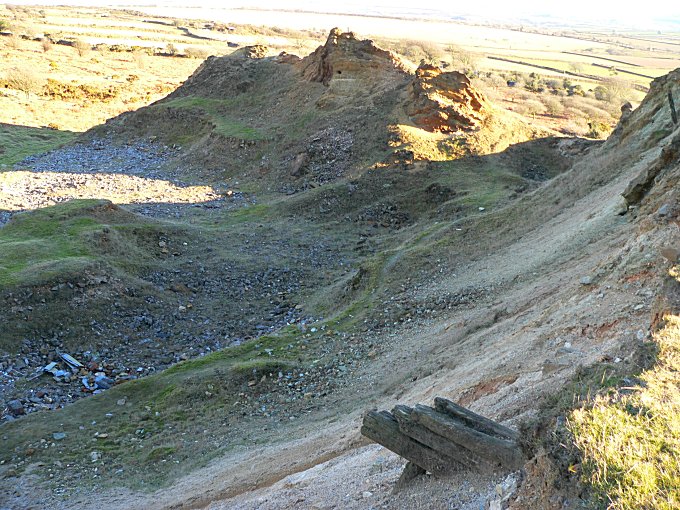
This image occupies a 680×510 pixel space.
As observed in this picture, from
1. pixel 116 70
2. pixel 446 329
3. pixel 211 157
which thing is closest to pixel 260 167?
pixel 211 157

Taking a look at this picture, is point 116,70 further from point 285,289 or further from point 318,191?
point 285,289

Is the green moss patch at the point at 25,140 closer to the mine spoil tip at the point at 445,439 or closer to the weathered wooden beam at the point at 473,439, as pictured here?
the mine spoil tip at the point at 445,439

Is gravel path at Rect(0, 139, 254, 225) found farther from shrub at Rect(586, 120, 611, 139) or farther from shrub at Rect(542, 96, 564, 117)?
shrub at Rect(542, 96, 564, 117)

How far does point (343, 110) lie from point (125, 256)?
1830 centimetres

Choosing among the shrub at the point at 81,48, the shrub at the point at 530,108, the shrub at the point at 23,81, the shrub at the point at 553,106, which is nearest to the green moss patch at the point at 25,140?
the shrub at the point at 23,81

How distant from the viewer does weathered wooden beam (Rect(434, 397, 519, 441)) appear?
6.62 m

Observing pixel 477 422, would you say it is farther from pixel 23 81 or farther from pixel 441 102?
pixel 23 81

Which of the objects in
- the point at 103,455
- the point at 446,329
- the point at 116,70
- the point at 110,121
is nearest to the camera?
the point at 103,455

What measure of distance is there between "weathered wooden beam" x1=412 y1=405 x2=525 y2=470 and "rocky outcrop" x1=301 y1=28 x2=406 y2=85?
118 feet

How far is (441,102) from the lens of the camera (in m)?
35.2

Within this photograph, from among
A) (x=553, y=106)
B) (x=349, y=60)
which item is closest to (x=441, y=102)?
(x=349, y=60)

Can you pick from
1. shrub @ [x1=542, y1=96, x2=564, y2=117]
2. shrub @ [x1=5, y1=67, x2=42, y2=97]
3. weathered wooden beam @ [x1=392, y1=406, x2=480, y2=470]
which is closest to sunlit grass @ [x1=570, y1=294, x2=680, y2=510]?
weathered wooden beam @ [x1=392, y1=406, x2=480, y2=470]

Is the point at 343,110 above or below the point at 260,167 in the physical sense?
above

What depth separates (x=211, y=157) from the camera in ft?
127
